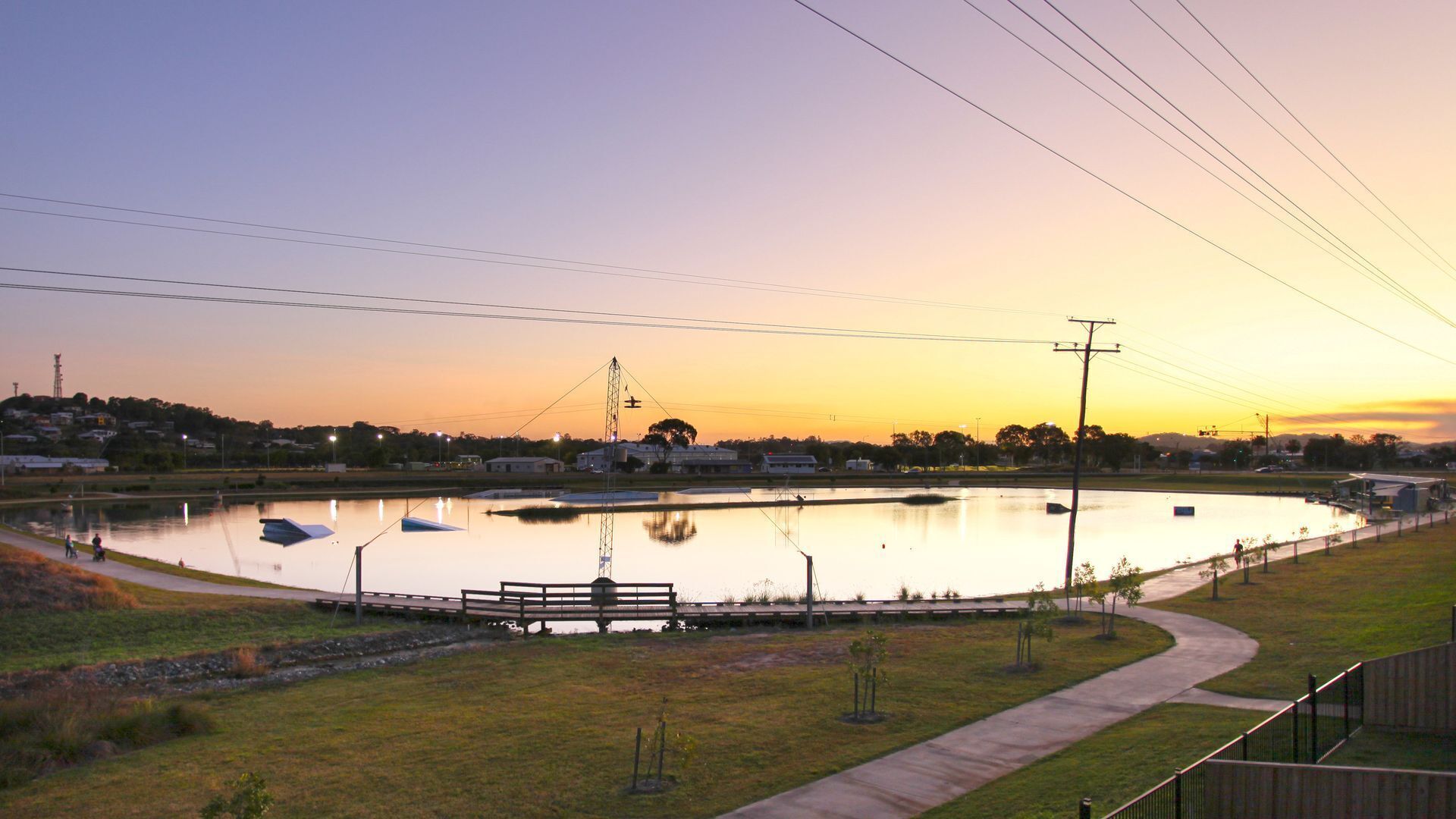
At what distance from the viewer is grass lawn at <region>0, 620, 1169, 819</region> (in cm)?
1309

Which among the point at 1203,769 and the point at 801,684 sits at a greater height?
the point at 1203,769

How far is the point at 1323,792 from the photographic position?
9062 mm

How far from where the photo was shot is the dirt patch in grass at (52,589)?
2976 centimetres

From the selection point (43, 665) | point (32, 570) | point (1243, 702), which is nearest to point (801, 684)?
point (1243, 702)

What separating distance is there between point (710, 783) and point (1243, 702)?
1030 cm

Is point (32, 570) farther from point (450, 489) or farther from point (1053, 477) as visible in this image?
point (1053, 477)

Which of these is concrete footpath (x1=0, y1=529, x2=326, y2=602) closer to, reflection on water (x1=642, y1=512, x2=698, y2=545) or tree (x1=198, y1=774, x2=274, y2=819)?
tree (x1=198, y1=774, x2=274, y2=819)

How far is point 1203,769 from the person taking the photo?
372 inches

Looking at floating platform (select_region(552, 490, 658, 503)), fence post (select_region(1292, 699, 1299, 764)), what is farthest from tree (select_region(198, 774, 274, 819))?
floating platform (select_region(552, 490, 658, 503))

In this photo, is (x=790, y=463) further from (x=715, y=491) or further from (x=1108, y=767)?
(x=1108, y=767)

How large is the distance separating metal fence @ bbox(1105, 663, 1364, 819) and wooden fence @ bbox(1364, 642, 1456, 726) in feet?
0.72

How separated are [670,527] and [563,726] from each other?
5959 centimetres

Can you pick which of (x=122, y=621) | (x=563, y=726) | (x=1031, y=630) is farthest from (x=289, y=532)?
(x=1031, y=630)

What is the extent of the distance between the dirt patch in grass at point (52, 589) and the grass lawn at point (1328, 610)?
112 ft
